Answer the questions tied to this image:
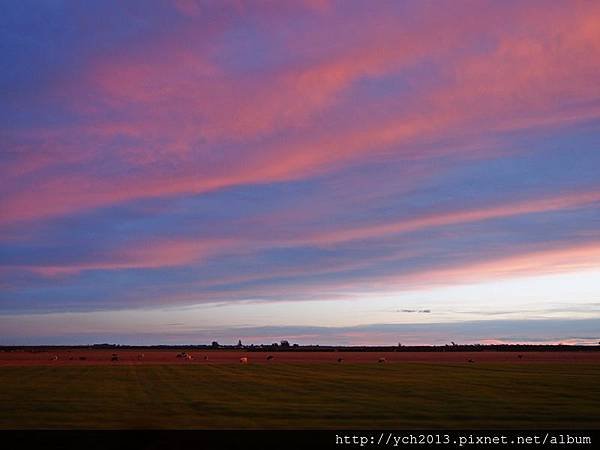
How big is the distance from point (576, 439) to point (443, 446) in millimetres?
5345

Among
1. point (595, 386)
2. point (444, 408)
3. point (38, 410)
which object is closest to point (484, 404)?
point (444, 408)

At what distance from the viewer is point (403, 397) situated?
45.7m

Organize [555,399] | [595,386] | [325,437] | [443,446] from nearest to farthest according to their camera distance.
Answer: [443,446]
[325,437]
[555,399]
[595,386]

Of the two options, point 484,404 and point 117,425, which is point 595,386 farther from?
point 117,425

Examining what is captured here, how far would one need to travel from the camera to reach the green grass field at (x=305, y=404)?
32594mm

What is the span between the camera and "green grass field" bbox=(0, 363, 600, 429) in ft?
107

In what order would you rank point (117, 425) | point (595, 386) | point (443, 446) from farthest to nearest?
point (595, 386) → point (117, 425) → point (443, 446)

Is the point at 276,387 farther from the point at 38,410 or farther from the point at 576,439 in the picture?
the point at 576,439

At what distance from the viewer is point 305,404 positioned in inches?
1623

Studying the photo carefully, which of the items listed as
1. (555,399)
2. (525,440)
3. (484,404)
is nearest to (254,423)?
(525,440)

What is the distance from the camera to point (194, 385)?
59062 mm

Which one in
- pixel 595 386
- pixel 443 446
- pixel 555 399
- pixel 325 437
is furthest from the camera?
pixel 595 386

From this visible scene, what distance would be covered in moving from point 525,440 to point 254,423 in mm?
13095

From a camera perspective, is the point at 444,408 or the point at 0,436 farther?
the point at 444,408
